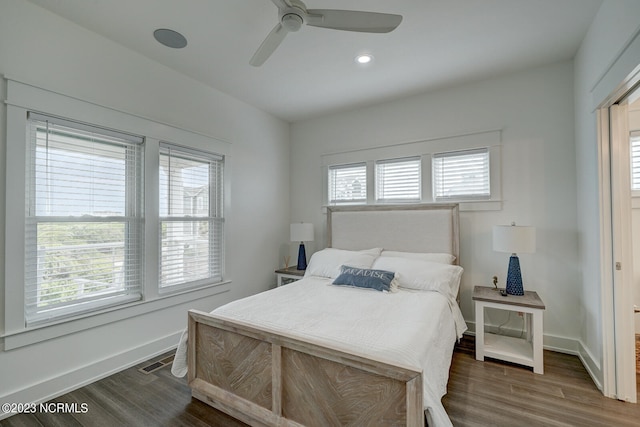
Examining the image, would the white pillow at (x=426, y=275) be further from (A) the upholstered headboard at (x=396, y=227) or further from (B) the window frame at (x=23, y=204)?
(B) the window frame at (x=23, y=204)

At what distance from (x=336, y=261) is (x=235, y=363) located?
170cm

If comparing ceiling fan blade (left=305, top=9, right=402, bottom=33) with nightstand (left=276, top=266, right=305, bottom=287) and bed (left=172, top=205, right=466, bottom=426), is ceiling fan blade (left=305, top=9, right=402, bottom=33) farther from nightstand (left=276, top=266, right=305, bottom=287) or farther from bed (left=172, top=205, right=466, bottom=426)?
nightstand (left=276, top=266, right=305, bottom=287)

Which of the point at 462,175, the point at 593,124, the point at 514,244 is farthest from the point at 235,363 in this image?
the point at 593,124

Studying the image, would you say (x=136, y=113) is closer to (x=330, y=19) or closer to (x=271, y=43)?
(x=271, y=43)

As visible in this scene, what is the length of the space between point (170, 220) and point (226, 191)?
2.52 ft

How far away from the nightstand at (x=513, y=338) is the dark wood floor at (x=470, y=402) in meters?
0.10

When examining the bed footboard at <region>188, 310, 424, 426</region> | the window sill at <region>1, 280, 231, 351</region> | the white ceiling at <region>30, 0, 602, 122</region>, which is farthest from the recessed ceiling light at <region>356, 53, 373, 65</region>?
the window sill at <region>1, 280, 231, 351</region>

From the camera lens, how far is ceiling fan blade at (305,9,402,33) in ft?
5.46

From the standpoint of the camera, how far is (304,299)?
101 inches

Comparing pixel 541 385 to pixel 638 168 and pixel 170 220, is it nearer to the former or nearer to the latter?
pixel 638 168

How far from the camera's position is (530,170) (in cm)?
302

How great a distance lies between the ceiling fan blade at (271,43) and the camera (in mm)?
1815

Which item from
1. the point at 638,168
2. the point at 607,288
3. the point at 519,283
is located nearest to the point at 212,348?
the point at 519,283

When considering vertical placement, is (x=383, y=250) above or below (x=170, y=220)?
below
